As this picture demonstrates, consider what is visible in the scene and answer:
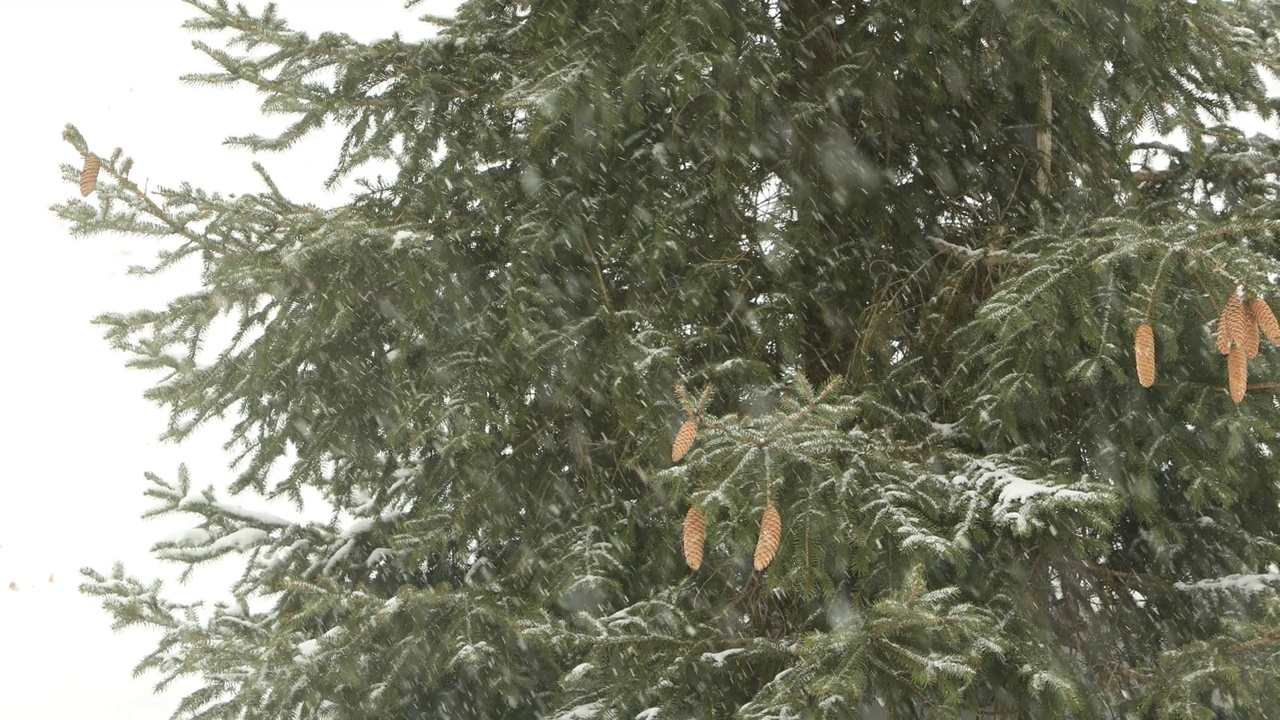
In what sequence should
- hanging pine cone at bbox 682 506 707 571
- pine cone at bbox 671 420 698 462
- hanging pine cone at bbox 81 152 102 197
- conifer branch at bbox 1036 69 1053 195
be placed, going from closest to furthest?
pine cone at bbox 671 420 698 462, hanging pine cone at bbox 682 506 707 571, hanging pine cone at bbox 81 152 102 197, conifer branch at bbox 1036 69 1053 195

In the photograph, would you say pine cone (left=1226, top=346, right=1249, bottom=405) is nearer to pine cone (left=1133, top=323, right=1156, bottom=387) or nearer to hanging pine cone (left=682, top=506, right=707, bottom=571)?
pine cone (left=1133, top=323, right=1156, bottom=387)

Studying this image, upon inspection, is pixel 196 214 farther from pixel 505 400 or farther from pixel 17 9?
pixel 17 9

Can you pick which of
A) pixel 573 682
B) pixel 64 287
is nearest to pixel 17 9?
pixel 64 287

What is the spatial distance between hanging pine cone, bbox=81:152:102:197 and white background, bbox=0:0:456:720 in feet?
42.5

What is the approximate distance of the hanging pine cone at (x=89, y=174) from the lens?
3.99m

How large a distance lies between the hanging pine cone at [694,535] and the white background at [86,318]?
577 inches

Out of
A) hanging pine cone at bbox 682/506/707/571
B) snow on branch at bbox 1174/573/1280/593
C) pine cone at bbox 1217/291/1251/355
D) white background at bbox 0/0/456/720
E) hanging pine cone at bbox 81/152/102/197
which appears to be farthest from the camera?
white background at bbox 0/0/456/720

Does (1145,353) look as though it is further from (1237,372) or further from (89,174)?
(89,174)

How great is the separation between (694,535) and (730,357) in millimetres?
1861

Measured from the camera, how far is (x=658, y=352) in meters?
4.45

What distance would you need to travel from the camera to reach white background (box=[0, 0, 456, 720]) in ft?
56.7

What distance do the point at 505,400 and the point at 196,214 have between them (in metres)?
1.44

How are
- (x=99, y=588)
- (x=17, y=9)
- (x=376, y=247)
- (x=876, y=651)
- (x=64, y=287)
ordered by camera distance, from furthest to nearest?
(x=17, y=9), (x=64, y=287), (x=99, y=588), (x=376, y=247), (x=876, y=651)

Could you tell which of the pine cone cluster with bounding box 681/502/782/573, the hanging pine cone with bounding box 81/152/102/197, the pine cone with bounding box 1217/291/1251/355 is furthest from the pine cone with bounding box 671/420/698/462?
the hanging pine cone with bounding box 81/152/102/197
